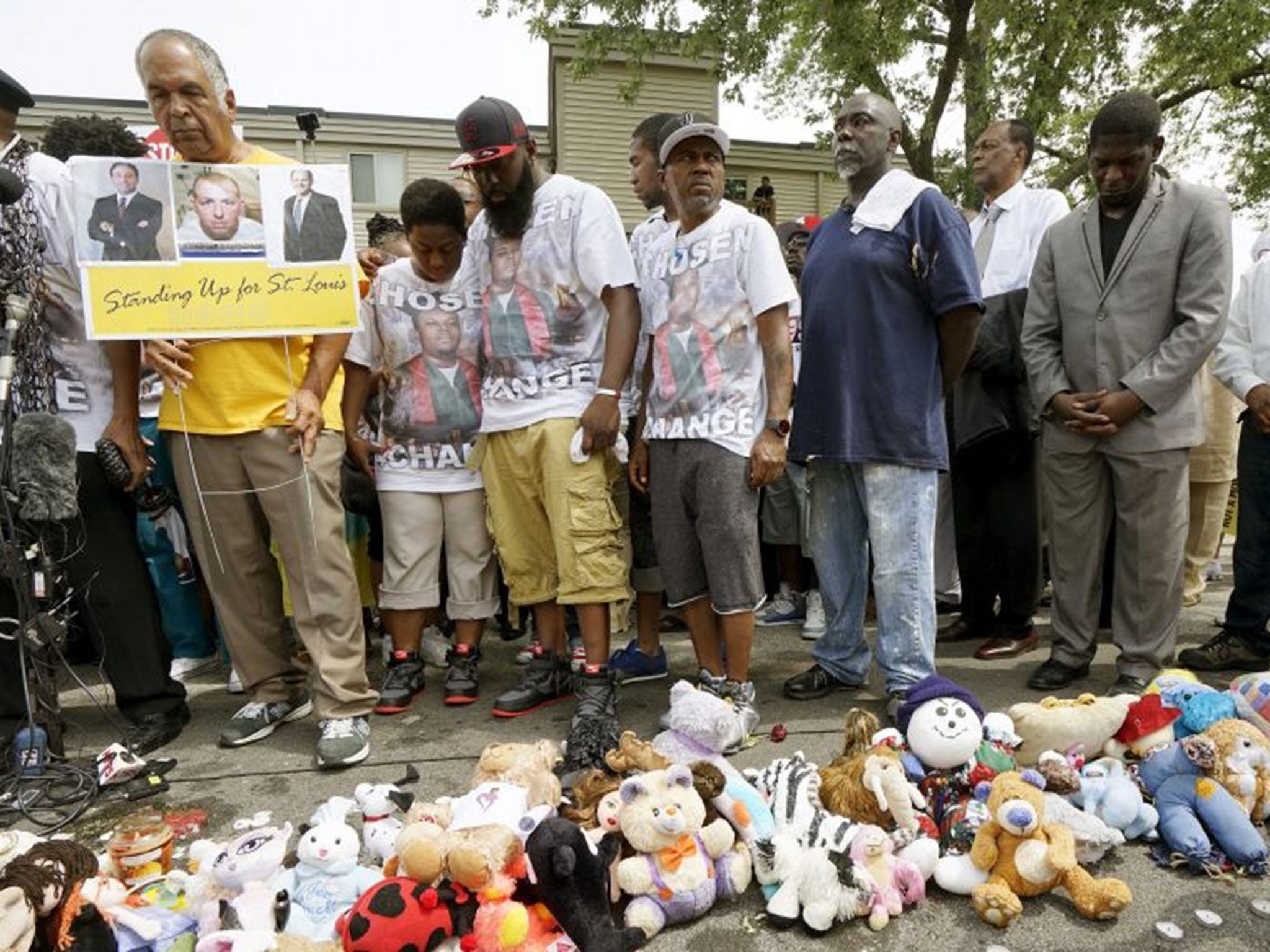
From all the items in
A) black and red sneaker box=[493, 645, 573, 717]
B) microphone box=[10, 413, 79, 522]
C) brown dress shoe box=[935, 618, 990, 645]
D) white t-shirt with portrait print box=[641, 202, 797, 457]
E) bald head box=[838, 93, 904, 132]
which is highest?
bald head box=[838, 93, 904, 132]

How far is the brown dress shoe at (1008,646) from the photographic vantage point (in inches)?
152

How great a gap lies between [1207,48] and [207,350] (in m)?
14.3

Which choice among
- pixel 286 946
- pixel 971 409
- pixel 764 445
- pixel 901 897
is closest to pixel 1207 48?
pixel 971 409

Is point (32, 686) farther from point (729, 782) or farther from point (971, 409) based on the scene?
point (971, 409)

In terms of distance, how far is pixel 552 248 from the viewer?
306cm

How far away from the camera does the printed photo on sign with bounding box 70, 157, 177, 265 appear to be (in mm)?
2787

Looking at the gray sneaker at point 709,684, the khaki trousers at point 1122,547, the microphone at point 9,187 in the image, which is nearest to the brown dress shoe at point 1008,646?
the khaki trousers at point 1122,547

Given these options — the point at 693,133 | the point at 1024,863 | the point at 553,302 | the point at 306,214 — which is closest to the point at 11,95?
the point at 306,214

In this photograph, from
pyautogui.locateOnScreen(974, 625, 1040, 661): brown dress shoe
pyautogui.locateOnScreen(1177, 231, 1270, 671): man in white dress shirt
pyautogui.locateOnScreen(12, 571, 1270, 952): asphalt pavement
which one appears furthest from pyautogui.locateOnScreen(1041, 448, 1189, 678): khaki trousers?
pyautogui.locateOnScreen(1177, 231, 1270, 671): man in white dress shirt

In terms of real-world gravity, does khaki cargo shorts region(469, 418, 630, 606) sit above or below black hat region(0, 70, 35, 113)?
below

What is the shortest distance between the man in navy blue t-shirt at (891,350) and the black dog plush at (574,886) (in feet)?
5.03

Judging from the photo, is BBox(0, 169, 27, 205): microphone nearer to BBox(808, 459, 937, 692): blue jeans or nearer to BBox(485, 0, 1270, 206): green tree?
BBox(808, 459, 937, 692): blue jeans

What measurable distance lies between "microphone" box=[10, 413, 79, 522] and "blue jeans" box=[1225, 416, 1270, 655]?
4674 millimetres

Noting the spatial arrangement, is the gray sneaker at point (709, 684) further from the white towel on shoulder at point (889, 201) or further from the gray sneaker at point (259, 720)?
the white towel on shoulder at point (889, 201)
